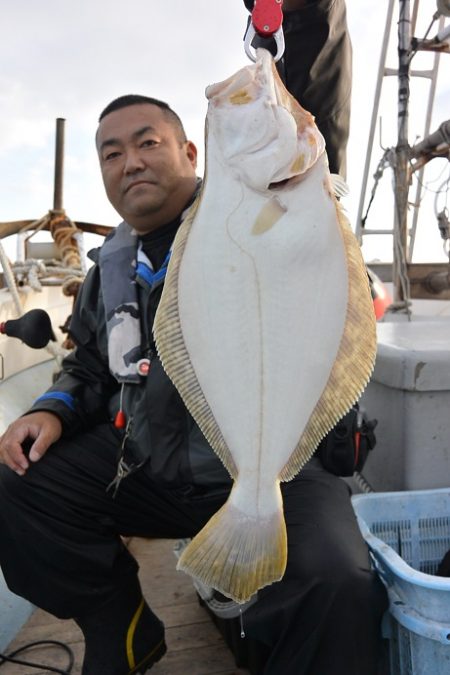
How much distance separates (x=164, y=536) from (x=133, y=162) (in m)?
1.48

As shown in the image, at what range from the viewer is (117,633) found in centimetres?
207

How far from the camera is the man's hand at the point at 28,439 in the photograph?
2.17 metres

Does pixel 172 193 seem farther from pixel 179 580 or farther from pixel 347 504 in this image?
pixel 179 580

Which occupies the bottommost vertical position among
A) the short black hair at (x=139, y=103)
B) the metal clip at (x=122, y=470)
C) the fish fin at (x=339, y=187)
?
the metal clip at (x=122, y=470)

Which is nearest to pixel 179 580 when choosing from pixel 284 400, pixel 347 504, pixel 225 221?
pixel 347 504

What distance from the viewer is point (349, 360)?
1.37 meters

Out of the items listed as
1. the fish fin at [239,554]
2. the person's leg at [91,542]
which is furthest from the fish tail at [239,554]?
the person's leg at [91,542]

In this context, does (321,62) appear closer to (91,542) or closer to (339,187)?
(339,187)

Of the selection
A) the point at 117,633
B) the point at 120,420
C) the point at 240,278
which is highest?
the point at 240,278

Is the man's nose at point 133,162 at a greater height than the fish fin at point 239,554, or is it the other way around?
the man's nose at point 133,162

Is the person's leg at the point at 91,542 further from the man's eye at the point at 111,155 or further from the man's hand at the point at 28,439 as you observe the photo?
A: the man's eye at the point at 111,155

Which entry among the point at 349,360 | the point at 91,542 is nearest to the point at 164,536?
the point at 91,542

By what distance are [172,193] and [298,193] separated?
1.06 m

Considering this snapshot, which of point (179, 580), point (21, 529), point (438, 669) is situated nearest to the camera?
point (438, 669)
